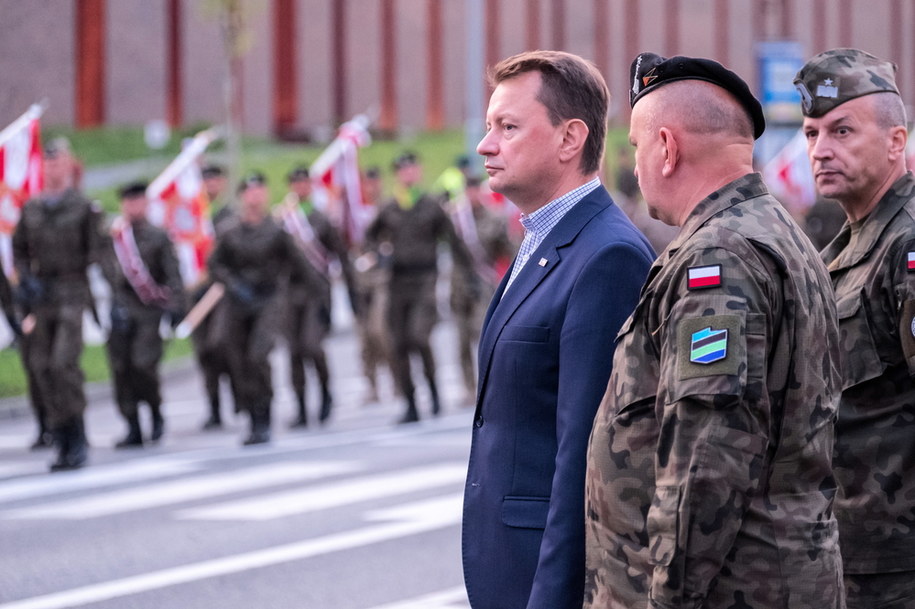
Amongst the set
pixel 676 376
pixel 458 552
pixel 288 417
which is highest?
pixel 676 376

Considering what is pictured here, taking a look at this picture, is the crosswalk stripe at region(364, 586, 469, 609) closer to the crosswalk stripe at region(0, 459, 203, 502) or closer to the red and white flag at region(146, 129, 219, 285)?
the crosswalk stripe at region(0, 459, 203, 502)

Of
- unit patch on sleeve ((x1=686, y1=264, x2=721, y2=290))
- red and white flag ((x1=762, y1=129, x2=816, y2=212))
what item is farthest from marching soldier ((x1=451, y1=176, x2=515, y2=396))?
unit patch on sleeve ((x1=686, y1=264, x2=721, y2=290))

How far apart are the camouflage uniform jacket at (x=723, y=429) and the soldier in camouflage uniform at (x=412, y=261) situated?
1145 cm

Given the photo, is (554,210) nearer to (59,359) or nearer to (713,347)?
(713,347)

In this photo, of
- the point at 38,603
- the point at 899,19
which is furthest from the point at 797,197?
the point at 899,19

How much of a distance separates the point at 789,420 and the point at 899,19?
55953 mm

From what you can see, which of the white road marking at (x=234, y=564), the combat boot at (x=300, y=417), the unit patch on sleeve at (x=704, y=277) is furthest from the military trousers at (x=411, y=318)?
the unit patch on sleeve at (x=704, y=277)

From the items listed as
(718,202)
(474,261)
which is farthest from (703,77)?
(474,261)

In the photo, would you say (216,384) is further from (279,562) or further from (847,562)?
(847,562)

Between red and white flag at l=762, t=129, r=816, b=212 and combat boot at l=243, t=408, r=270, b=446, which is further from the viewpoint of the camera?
red and white flag at l=762, t=129, r=816, b=212

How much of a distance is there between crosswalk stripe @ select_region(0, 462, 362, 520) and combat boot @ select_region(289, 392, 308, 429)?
8.65ft

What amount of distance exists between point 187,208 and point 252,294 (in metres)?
3.71

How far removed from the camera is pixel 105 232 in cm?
1146

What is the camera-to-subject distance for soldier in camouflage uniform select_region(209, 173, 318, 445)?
12641mm
